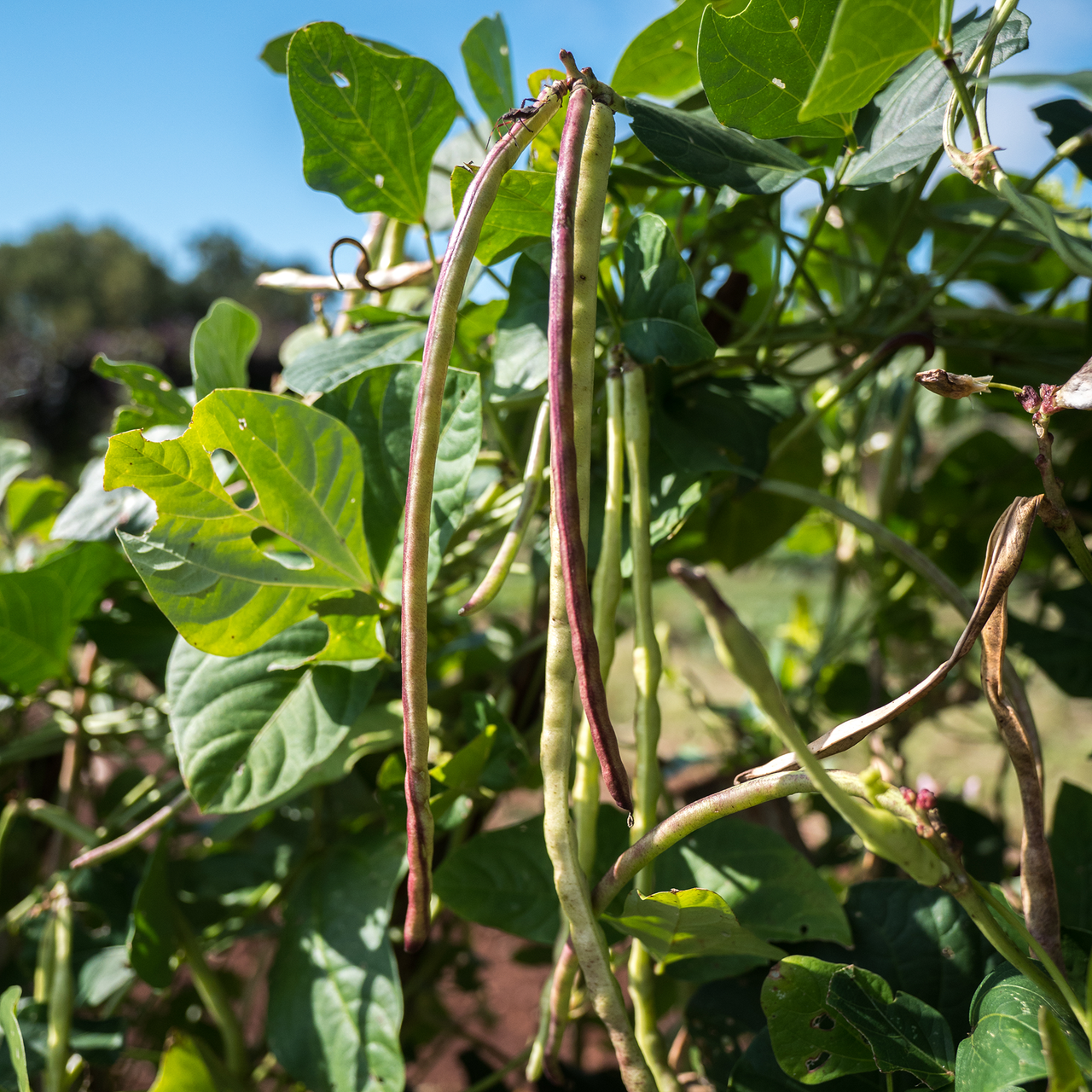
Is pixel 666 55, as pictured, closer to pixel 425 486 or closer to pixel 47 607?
pixel 425 486

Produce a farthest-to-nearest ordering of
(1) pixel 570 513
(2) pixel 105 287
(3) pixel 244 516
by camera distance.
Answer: (2) pixel 105 287 < (3) pixel 244 516 < (1) pixel 570 513

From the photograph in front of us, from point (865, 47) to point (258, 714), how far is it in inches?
11.6

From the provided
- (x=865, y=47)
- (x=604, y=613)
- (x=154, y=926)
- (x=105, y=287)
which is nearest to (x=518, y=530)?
(x=604, y=613)

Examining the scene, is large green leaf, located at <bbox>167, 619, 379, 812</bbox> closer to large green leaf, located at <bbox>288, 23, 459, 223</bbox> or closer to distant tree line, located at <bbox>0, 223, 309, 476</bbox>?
large green leaf, located at <bbox>288, 23, 459, 223</bbox>

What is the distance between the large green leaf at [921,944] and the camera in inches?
11.0

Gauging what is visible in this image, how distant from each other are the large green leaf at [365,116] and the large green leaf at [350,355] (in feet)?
0.17

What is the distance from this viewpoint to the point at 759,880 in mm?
304

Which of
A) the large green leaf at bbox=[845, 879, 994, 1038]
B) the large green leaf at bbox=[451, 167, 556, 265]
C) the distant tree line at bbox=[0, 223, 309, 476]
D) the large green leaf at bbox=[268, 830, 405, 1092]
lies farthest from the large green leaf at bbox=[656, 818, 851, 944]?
the distant tree line at bbox=[0, 223, 309, 476]

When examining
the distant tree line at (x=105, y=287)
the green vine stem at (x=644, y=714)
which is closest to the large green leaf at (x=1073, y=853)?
the green vine stem at (x=644, y=714)

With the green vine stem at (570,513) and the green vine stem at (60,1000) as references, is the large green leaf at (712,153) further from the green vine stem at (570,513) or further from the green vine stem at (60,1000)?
the green vine stem at (60,1000)

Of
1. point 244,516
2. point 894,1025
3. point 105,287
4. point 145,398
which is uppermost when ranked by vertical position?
point 105,287

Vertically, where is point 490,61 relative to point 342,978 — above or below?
above

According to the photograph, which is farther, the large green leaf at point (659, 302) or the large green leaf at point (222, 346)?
the large green leaf at point (222, 346)

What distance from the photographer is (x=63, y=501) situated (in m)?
0.61
